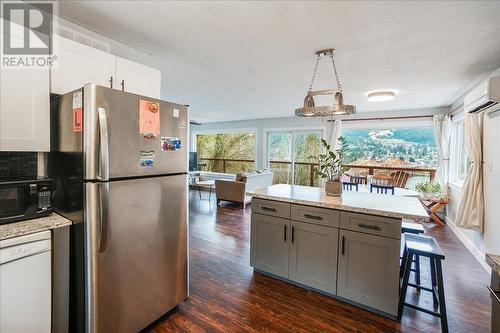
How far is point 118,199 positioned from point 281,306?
1649 millimetres

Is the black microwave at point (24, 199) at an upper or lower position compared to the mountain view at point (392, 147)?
lower

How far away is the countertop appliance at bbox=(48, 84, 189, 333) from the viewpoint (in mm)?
1438

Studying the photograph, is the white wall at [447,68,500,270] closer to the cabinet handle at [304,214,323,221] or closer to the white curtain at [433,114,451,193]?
the white curtain at [433,114,451,193]

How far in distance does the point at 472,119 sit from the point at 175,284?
428 centimetres

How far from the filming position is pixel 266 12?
5.86 feet

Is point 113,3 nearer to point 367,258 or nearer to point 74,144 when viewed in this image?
point 74,144

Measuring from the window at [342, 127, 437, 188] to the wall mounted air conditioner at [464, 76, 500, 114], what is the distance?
2.36 metres

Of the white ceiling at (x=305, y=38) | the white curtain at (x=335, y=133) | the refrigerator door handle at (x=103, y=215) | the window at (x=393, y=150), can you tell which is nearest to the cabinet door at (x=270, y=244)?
the refrigerator door handle at (x=103, y=215)

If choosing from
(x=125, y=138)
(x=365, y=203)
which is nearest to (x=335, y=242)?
(x=365, y=203)

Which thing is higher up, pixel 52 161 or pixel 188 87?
pixel 188 87

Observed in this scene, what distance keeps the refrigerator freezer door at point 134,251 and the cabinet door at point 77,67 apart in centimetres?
87

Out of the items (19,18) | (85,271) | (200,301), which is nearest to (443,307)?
(200,301)

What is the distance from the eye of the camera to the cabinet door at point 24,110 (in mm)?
1474

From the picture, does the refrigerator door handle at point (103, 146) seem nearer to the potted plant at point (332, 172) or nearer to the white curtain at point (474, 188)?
the potted plant at point (332, 172)
